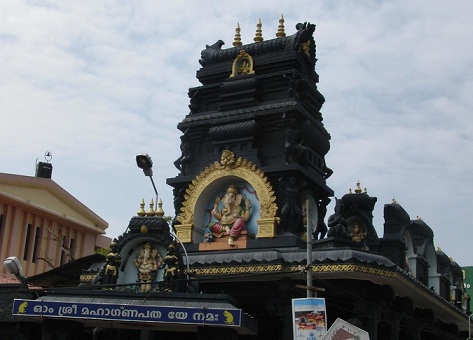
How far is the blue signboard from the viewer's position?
61.6ft

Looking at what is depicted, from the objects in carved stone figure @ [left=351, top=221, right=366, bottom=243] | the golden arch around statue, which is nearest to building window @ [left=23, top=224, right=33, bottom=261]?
the golden arch around statue

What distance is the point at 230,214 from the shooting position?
24.4 metres

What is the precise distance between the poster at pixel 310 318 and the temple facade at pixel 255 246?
0.10ft

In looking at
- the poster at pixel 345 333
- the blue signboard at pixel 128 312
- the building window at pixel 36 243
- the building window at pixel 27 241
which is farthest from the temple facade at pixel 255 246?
the building window at pixel 36 243

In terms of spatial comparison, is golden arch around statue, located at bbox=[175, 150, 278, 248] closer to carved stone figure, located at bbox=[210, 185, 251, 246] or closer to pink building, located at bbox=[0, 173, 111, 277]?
carved stone figure, located at bbox=[210, 185, 251, 246]

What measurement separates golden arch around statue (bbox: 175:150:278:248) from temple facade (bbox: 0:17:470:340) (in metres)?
0.04

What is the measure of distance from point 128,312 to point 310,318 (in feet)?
19.4

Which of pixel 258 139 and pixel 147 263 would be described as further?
pixel 258 139

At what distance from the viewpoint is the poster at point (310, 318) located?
51.3 ft

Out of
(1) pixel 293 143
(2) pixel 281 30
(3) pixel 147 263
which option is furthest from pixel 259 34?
(3) pixel 147 263

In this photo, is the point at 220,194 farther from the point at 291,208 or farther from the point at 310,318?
the point at 310,318

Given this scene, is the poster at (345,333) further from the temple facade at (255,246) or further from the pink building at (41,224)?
the pink building at (41,224)

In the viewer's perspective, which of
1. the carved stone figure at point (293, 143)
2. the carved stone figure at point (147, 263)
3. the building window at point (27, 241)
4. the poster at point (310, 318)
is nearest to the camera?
the poster at point (310, 318)

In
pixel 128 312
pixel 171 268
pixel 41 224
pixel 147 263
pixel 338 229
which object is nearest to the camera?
pixel 128 312
